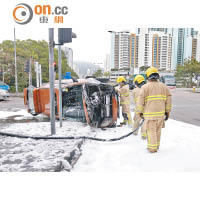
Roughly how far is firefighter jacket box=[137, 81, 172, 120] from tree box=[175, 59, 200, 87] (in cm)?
4277

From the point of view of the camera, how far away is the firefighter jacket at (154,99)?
3.42 metres

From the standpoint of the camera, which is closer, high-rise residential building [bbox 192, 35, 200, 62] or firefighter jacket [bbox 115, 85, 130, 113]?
firefighter jacket [bbox 115, 85, 130, 113]

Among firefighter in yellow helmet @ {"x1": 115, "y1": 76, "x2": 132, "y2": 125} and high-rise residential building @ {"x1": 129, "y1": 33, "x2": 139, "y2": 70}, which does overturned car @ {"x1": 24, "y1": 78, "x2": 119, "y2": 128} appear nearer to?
firefighter in yellow helmet @ {"x1": 115, "y1": 76, "x2": 132, "y2": 125}

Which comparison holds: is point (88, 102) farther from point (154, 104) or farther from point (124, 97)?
point (154, 104)

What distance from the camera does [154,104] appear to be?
3430 millimetres

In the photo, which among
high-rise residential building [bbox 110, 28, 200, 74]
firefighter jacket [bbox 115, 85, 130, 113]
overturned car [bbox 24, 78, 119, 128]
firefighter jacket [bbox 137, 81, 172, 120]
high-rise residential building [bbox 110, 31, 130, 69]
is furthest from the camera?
high-rise residential building [bbox 110, 31, 130, 69]

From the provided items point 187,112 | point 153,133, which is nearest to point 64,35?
point 153,133

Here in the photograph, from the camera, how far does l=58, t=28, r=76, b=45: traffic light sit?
419 centimetres

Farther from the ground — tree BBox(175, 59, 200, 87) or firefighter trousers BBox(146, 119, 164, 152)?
tree BBox(175, 59, 200, 87)

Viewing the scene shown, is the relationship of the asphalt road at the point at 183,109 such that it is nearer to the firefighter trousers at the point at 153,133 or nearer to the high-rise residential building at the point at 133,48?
the firefighter trousers at the point at 153,133

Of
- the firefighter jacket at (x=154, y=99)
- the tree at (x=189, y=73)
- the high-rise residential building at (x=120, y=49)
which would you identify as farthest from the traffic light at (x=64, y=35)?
the high-rise residential building at (x=120, y=49)

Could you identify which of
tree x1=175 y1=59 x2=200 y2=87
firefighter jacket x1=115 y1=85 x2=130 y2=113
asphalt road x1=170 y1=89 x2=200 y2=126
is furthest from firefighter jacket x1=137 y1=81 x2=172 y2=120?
tree x1=175 y1=59 x2=200 y2=87

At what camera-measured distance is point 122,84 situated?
5578 millimetres

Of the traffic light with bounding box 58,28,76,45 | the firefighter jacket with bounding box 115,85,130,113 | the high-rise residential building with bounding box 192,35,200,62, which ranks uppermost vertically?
the high-rise residential building with bounding box 192,35,200,62
